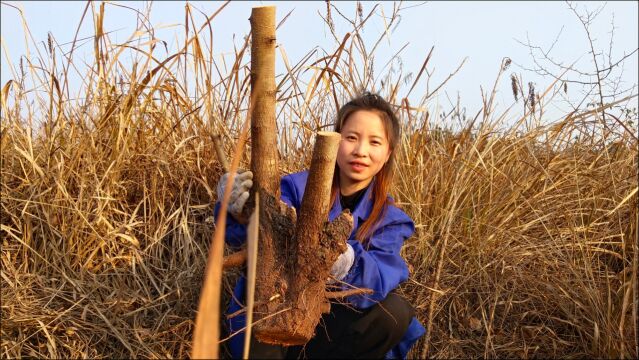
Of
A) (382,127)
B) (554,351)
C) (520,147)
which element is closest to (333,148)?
(382,127)

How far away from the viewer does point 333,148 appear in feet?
5.13

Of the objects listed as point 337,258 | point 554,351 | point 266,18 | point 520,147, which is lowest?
point 554,351

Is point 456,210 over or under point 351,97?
under

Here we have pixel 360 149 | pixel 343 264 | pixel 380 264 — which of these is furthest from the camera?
pixel 360 149

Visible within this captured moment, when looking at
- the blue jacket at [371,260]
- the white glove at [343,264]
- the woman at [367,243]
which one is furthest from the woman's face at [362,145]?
the white glove at [343,264]

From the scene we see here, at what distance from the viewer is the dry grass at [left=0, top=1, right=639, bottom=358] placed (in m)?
2.04

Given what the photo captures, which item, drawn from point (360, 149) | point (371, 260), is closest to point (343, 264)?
point (371, 260)

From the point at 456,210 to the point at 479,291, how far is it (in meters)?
0.32

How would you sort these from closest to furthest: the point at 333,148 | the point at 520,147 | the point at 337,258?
the point at 333,148
the point at 337,258
the point at 520,147

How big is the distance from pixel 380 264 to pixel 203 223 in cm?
69

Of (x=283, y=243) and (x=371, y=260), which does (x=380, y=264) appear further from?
(x=283, y=243)

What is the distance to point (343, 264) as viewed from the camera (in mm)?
1833

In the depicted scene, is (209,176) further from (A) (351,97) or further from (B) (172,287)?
(A) (351,97)

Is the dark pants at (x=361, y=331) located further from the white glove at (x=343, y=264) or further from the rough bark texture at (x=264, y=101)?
the rough bark texture at (x=264, y=101)
